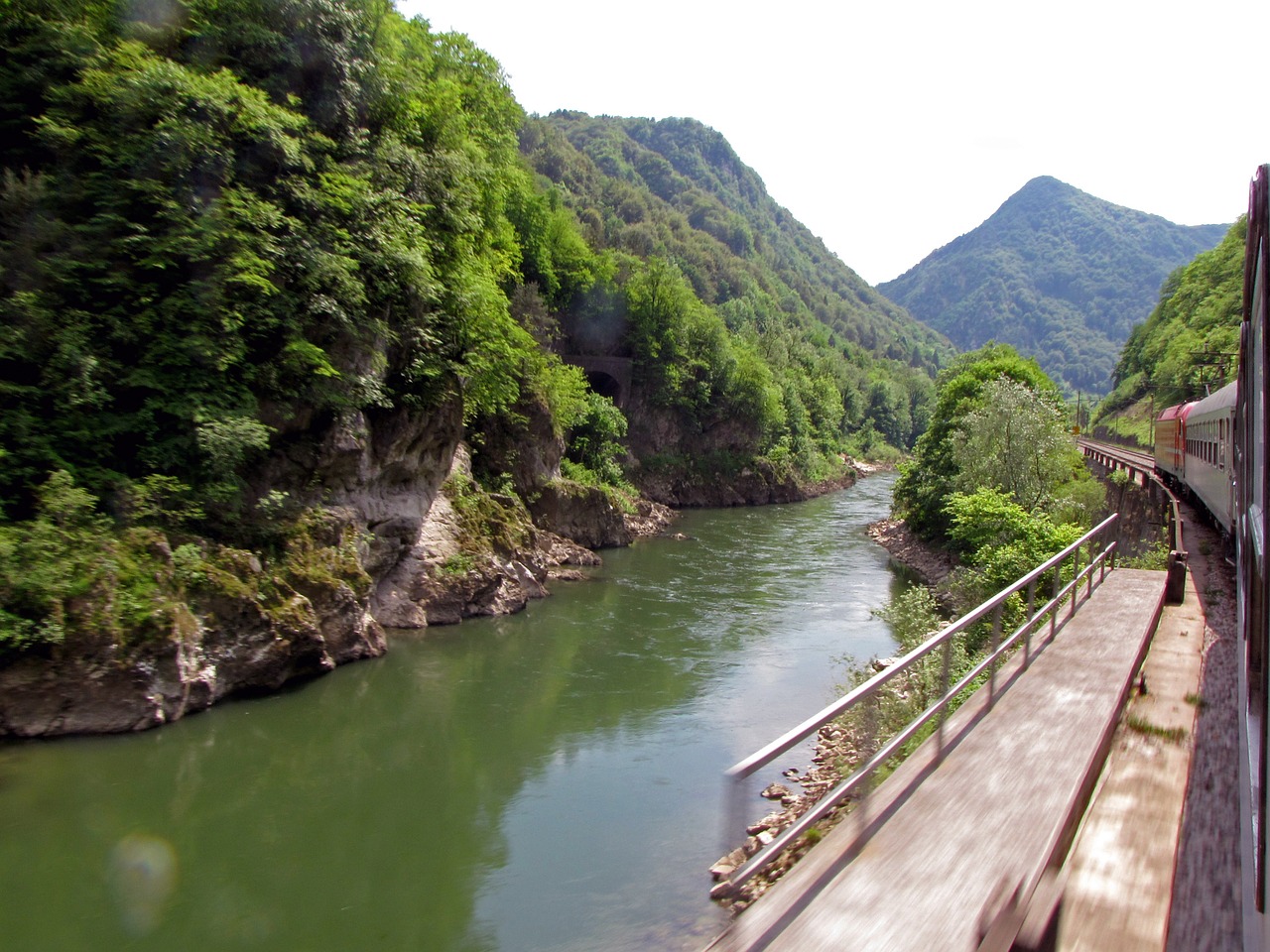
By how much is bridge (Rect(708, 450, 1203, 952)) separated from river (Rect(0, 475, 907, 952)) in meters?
5.49

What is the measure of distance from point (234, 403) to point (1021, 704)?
1736 cm

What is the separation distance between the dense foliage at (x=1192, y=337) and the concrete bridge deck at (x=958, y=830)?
139 ft

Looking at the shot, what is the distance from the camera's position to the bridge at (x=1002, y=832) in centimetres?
397

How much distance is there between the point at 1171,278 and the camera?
129 metres

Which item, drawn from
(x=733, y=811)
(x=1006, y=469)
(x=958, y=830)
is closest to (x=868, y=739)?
(x=958, y=830)

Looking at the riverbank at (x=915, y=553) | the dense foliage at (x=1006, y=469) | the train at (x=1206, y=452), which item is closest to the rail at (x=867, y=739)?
the train at (x=1206, y=452)

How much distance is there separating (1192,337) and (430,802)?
79368 mm

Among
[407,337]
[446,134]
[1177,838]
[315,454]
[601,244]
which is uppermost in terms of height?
[601,244]

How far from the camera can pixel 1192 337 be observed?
72.9m

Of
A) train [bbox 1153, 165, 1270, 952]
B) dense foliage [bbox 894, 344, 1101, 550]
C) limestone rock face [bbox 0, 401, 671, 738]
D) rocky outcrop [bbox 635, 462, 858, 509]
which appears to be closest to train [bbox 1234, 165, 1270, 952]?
train [bbox 1153, 165, 1270, 952]

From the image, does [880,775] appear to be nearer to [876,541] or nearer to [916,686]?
[916,686]

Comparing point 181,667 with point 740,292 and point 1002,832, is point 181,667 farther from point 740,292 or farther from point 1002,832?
point 740,292

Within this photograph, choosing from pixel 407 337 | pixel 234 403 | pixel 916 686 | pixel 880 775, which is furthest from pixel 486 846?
pixel 407 337

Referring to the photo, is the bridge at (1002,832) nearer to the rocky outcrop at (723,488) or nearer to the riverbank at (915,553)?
the riverbank at (915,553)
